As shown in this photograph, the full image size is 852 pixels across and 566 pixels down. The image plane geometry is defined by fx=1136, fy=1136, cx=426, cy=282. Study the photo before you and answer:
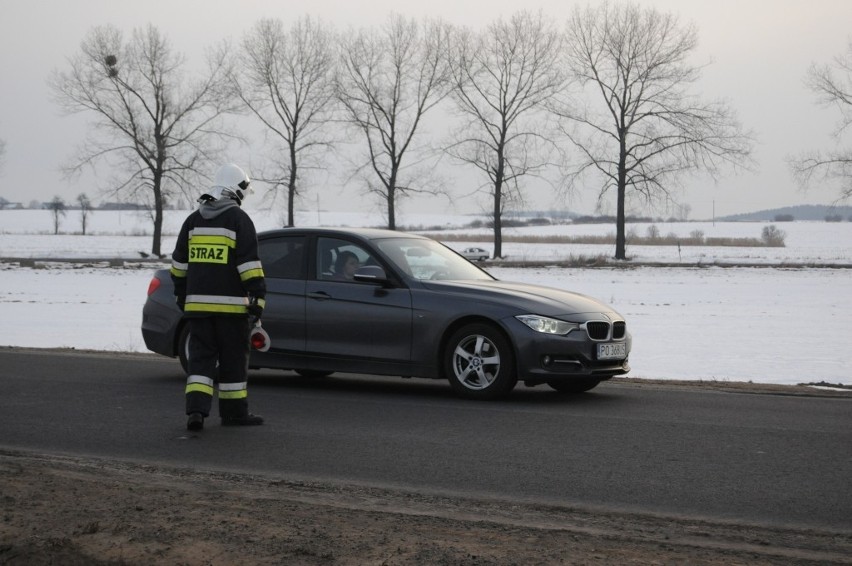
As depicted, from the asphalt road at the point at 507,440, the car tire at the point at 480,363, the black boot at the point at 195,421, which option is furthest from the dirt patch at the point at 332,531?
the car tire at the point at 480,363

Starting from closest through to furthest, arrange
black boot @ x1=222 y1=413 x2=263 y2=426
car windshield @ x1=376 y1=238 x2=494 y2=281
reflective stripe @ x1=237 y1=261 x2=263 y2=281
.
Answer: reflective stripe @ x1=237 y1=261 x2=263 y2=281
black boot @ x1=222 y1=413 x2=263 y2=426
car windshield @ x1=376 y1=238 x2=494 y2=281

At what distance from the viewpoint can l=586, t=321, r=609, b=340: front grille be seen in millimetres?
10047

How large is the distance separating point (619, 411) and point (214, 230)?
3.71m

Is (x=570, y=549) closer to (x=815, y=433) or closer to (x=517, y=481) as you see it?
(x=517, y=481)

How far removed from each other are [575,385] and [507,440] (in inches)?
107

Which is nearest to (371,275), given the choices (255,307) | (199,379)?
(255,307)

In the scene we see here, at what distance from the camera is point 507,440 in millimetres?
8219

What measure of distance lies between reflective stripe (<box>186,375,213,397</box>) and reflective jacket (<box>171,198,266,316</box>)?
0.48 metres

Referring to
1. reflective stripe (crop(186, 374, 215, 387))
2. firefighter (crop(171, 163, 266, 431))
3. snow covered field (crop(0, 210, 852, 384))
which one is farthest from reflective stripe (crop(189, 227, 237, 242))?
snow covered field (crop(0, 210, 852, 384))

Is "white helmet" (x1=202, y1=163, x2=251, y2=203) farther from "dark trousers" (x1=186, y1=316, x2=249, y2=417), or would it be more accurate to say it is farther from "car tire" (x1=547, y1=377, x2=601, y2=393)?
"car tire" (x1=547, y1=377, x2=601, y2=393)

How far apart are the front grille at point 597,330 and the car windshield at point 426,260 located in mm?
1511

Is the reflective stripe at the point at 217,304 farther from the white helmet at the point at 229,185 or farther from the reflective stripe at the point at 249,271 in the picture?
the white helmet at the point at 229,185

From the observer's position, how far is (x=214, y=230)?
852cm

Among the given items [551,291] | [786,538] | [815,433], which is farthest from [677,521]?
[551,291]
